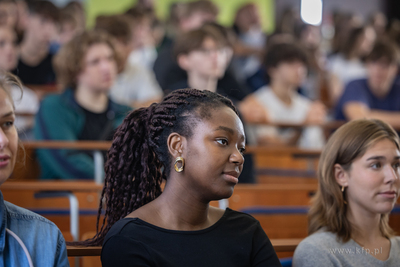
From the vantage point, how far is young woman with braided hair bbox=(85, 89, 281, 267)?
1.19m

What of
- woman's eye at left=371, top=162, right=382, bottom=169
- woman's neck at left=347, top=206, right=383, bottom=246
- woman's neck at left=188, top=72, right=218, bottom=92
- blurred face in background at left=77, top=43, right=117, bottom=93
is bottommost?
woman's neck at left=347, top=206, right=383, bottom=246

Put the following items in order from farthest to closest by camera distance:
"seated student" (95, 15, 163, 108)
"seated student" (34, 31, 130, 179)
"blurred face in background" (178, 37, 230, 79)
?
1. "seated student" (95, 15, 163, 108)
2. "blurred face in background" (178, 37, 230, 79)
3. "seated student" (34, 31, 130, 179)

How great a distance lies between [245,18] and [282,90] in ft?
8.49

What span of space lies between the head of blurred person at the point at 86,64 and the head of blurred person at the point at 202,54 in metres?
0.54

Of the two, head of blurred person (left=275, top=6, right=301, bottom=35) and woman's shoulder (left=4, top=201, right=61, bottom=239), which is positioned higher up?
head of blurred person (left=275, top=6, right=301, bottom=35)

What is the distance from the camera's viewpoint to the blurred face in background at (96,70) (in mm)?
2900

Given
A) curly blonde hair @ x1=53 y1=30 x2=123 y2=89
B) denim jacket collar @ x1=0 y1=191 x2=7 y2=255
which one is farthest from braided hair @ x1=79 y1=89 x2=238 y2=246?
curly blonde hair @ x1=53 y1=30 x2=123 y2=89

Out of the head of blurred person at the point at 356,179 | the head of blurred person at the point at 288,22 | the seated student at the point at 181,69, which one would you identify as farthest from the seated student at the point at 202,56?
the head of blurred person at the point at 288,22

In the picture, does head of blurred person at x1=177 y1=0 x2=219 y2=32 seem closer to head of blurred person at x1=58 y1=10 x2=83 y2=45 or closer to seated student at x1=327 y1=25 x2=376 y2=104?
head of blurred person at x1=58 y1=10 x2=83 y2=45

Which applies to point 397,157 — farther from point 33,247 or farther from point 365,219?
point 33,247

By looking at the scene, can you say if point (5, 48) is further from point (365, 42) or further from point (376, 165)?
point (365, 42)

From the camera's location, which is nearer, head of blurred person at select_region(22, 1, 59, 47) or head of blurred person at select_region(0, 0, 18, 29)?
head of blurred person at select_region(0, 0, 18, 29)

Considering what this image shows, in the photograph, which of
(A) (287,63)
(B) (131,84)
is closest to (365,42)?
(A) (287,63)

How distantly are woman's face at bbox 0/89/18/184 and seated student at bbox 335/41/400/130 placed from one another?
9.42 ft
